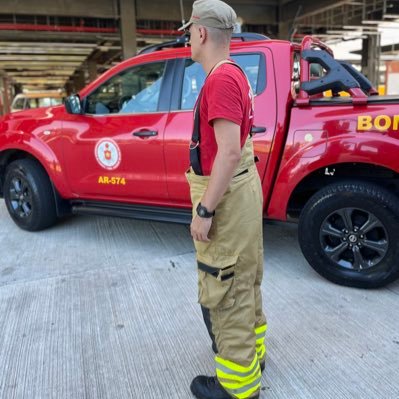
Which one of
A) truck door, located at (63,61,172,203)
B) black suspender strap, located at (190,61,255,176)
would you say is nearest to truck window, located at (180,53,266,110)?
truck door, located at (63,61,172,203)

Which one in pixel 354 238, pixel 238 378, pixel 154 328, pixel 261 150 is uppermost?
pixel 261 150

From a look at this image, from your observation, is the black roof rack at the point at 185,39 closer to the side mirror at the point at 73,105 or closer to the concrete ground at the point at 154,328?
the side mirror at the point at 73,105

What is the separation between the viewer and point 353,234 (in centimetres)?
312

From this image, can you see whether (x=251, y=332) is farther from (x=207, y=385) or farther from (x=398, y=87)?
(x=398, y=87)

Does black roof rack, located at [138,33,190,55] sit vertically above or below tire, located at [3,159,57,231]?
above

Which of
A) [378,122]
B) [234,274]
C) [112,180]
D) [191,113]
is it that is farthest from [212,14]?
[112,180]

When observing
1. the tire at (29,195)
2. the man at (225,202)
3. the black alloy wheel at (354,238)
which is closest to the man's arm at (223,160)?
the man at (225,202)

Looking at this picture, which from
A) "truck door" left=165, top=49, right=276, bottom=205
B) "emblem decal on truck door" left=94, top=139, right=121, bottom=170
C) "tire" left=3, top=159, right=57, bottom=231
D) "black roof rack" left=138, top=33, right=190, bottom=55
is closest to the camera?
"truck door" left=165, top=49, right=276, bottom=205

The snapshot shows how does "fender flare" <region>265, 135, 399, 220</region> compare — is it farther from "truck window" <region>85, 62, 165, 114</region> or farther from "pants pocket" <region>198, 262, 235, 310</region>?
"pants pocket" <region>198, 262, 235, 310</region>

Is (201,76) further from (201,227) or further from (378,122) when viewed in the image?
(201,227)

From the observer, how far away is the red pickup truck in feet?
9.93

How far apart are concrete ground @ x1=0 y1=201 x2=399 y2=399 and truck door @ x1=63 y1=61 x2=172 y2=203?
59cm

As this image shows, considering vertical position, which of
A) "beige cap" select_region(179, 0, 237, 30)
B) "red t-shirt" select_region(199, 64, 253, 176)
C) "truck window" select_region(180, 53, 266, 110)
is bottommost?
"red t-shirt" select_region(199, 64, 253, 176)

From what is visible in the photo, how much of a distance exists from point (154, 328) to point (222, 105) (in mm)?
1635
